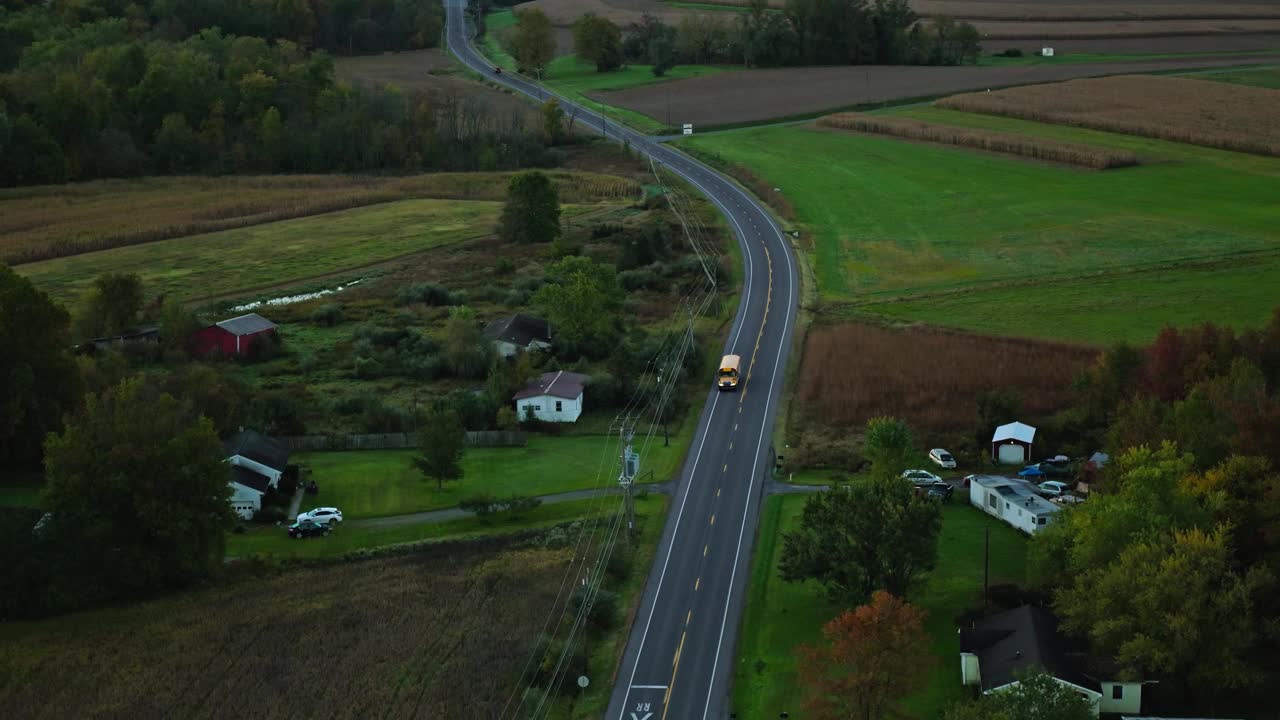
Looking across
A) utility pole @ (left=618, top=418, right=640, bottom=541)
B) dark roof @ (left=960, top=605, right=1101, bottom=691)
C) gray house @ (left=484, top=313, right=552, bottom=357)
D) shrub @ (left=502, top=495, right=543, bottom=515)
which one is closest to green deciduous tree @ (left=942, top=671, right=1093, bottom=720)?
dark roof @ (left=960, top=605, right=1101, bottom=691)

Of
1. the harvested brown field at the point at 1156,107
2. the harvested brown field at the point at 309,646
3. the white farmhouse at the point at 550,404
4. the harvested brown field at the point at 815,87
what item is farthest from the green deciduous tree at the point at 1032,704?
the harvested brown field at the point at 815,87

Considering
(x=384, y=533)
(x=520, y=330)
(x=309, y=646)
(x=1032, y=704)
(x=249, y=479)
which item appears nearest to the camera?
(x=1032, y=704)

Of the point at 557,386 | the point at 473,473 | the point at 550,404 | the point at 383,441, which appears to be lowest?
the point at 473,473

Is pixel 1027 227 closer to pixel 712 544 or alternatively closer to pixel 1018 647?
pixel 712 544

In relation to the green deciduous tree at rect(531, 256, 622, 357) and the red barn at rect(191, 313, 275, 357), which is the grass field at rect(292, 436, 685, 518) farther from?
the red barn at rect(191, 313, 275, 357)

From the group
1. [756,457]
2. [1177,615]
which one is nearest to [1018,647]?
[1177,615]

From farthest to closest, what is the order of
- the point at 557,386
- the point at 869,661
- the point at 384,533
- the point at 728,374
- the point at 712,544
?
1. the point at 728,374
2. the point at 557,386
3. the point at 384,533
4. the point at 712,544
5. the point at 869,661

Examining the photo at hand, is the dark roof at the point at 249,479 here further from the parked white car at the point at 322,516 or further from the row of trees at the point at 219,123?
the row of trees at the point at 219,123
